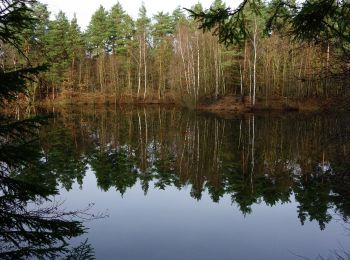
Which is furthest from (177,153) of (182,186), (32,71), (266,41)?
(266,41)

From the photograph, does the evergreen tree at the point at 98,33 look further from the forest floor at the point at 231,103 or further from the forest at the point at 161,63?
the forest floor at the point at 231,103

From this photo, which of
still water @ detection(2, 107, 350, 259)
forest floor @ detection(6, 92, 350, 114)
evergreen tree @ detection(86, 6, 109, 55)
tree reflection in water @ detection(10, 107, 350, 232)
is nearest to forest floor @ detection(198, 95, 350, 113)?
forest floor @ detection(6, 92, 350, 114)

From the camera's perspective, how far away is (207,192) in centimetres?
1297

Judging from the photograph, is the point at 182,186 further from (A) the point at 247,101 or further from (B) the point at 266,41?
(B) the point at 266,41

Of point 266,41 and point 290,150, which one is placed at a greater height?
point 266,41

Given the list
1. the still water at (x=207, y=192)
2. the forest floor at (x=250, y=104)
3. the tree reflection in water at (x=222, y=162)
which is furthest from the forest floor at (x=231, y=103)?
the still water at (x=207, y=192)

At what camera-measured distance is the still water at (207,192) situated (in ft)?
29.7

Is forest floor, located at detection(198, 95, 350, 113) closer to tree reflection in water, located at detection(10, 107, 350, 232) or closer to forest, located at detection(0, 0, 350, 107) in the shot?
forest, located at detection(0, 0, 350, 107)

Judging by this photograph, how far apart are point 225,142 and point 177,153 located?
401 cm

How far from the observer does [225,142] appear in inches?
873

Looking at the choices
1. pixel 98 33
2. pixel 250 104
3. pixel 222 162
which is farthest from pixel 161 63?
pixel 222 162

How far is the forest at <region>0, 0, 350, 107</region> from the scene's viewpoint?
43.3 metres

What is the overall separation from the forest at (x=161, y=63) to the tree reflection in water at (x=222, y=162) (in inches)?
490

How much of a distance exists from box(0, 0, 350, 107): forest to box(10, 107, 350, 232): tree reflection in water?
490 inches
